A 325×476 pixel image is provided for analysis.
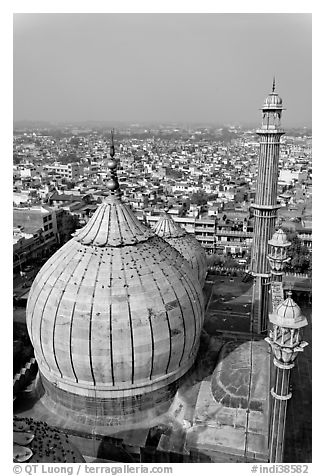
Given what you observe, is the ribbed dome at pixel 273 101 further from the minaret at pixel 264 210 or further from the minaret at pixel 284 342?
the minaret at pixel 284 342

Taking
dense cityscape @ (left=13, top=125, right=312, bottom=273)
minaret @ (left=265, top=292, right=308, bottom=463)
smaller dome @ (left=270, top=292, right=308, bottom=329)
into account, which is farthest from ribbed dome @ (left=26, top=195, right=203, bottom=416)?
dense cityscape @ (left=13, top=125, right=312, bottom=273)

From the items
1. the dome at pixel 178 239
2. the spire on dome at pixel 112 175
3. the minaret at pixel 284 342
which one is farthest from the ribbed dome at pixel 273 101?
the minaret at pixel 284 342

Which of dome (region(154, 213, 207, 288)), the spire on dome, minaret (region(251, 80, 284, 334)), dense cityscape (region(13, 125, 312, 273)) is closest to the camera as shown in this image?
the spire on dome

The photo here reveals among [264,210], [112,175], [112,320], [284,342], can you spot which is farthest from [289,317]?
[264,210]

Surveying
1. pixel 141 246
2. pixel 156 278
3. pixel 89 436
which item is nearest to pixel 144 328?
pixel 156 278

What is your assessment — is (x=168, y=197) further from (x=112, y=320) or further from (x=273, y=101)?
(x=112, y=320)

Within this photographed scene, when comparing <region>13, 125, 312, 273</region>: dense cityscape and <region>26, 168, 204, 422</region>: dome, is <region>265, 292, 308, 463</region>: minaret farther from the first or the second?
<region>13, 125, 312, 273</region>: dense cityscape
